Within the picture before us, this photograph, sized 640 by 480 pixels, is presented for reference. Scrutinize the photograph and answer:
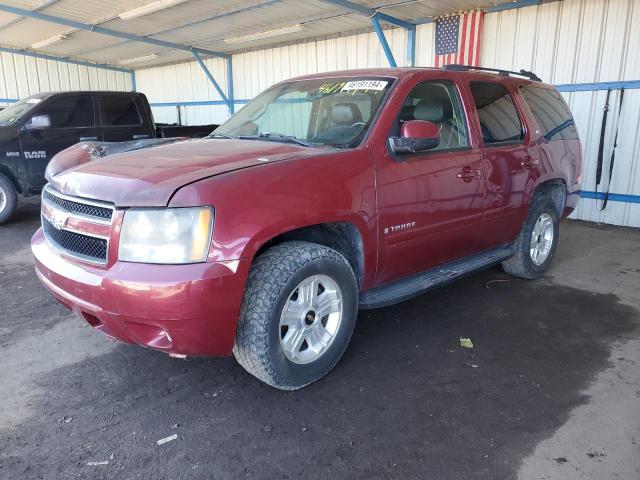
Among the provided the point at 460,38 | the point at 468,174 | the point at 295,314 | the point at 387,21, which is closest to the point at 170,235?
the point at 295,314

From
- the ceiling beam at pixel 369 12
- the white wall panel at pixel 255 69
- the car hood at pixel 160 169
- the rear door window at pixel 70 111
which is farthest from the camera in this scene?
the white wall panel at pixel 255 69

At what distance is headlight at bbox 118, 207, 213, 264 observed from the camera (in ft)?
8.03

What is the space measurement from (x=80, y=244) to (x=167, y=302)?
766mm

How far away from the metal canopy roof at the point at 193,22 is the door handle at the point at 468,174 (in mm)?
6167

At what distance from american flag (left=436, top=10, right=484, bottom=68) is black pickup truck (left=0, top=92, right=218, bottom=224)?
19.3 feet

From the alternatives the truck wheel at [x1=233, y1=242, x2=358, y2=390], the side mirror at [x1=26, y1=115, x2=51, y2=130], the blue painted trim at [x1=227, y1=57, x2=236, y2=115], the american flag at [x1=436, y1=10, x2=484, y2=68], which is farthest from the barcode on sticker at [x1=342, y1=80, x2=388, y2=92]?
the blue painted trim at [x1=227, y1=57, x2=236, y2=115]

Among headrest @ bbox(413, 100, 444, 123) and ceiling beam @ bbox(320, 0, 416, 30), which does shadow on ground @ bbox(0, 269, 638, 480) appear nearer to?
headrest @ bbox(413, 100, 444, 123)

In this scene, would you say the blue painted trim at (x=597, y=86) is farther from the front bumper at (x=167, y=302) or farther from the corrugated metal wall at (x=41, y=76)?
the corrugated metal wall at (x=41, y=76)

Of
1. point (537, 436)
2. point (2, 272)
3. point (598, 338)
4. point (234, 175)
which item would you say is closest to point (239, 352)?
point (234, 175)

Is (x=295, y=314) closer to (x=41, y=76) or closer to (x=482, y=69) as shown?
(x=482, y=69)

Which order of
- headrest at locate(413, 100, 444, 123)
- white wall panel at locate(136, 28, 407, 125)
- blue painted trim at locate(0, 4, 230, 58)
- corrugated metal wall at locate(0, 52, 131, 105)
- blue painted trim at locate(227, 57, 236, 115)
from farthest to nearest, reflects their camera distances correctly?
corrugated metal wall at locate(0, 52, 131, 105), blue painted trim at locate(227, 57, 236, 115), white wall panel at locate(136, 28, 407, 125), blue painted trim at locate(0, 4, 230, 58), headrest at locate(413, 100, 444, 123)

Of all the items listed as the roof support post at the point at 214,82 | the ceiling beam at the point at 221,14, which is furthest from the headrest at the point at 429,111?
the roof support post at the point at 214,82

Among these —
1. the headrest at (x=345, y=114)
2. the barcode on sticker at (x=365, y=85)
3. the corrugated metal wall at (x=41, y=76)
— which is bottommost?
the headrest at (x=345, y=114)

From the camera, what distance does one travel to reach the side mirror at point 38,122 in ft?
24.5
